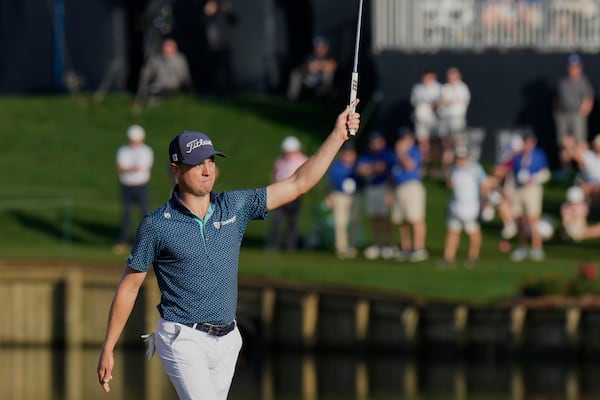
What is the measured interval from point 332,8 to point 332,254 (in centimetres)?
850

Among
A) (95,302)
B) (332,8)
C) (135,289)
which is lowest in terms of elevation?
(95,302)

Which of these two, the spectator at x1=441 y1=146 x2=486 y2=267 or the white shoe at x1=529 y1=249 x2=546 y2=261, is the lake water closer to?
the spectator at x1=441 y1=146 x2=486 y2=267

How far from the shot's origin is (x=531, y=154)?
23.6 meters

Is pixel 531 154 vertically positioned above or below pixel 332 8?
below

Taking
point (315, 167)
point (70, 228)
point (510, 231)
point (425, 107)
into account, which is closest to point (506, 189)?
point (510, 231)

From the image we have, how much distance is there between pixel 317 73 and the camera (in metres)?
31.1

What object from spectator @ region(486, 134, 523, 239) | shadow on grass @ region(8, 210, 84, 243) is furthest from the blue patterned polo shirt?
shadow on grass @ region(8, 210, 84, 243)

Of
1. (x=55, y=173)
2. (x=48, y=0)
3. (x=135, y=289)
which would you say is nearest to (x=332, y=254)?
(x=55, y=173)

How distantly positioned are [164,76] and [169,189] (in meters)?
4.70

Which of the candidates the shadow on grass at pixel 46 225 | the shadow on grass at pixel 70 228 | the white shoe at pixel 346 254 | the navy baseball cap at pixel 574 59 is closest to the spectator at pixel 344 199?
the white shoe at pixel 346 254

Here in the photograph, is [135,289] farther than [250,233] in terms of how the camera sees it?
No

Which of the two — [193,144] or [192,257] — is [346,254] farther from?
[193,144]

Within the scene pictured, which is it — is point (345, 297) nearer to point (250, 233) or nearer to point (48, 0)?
point (250, 233)

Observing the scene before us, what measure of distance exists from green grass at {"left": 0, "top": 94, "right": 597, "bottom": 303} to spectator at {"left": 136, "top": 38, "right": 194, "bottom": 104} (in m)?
0.28
